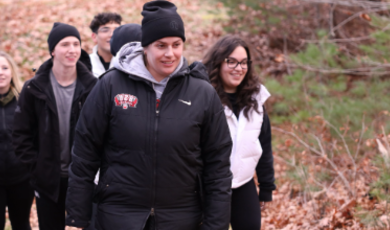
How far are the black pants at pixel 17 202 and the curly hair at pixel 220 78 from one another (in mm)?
2564

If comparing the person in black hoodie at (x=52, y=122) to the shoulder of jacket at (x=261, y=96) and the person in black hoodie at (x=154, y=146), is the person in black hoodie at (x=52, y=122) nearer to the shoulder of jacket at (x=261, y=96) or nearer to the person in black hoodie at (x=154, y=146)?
the person in black hoodie at (x=154, y=146)

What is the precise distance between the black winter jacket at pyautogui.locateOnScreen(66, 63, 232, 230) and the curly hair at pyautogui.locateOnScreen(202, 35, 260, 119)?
1.17m

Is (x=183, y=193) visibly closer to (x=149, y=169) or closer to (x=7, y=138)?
(x=149, y=169)

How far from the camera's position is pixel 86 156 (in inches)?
111

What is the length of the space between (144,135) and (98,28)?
335 cm

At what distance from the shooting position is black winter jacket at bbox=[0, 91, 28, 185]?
4555 mm

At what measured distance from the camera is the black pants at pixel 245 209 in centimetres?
398

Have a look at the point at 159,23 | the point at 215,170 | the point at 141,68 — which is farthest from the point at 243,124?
the point at 159,23

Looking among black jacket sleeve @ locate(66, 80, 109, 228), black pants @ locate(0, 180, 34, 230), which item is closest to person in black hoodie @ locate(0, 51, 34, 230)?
black pants @ locate(0, 180, 34, 230)

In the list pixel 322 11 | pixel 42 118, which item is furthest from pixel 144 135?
pixel 322 11

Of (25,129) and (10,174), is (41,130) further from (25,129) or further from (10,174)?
(10,174)

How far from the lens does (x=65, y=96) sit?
161 inches

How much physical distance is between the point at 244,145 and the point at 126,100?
1.58 m

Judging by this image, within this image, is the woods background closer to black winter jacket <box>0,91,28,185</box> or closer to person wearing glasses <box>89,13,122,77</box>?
black winter jacket <box>0,91,28,185</box>
